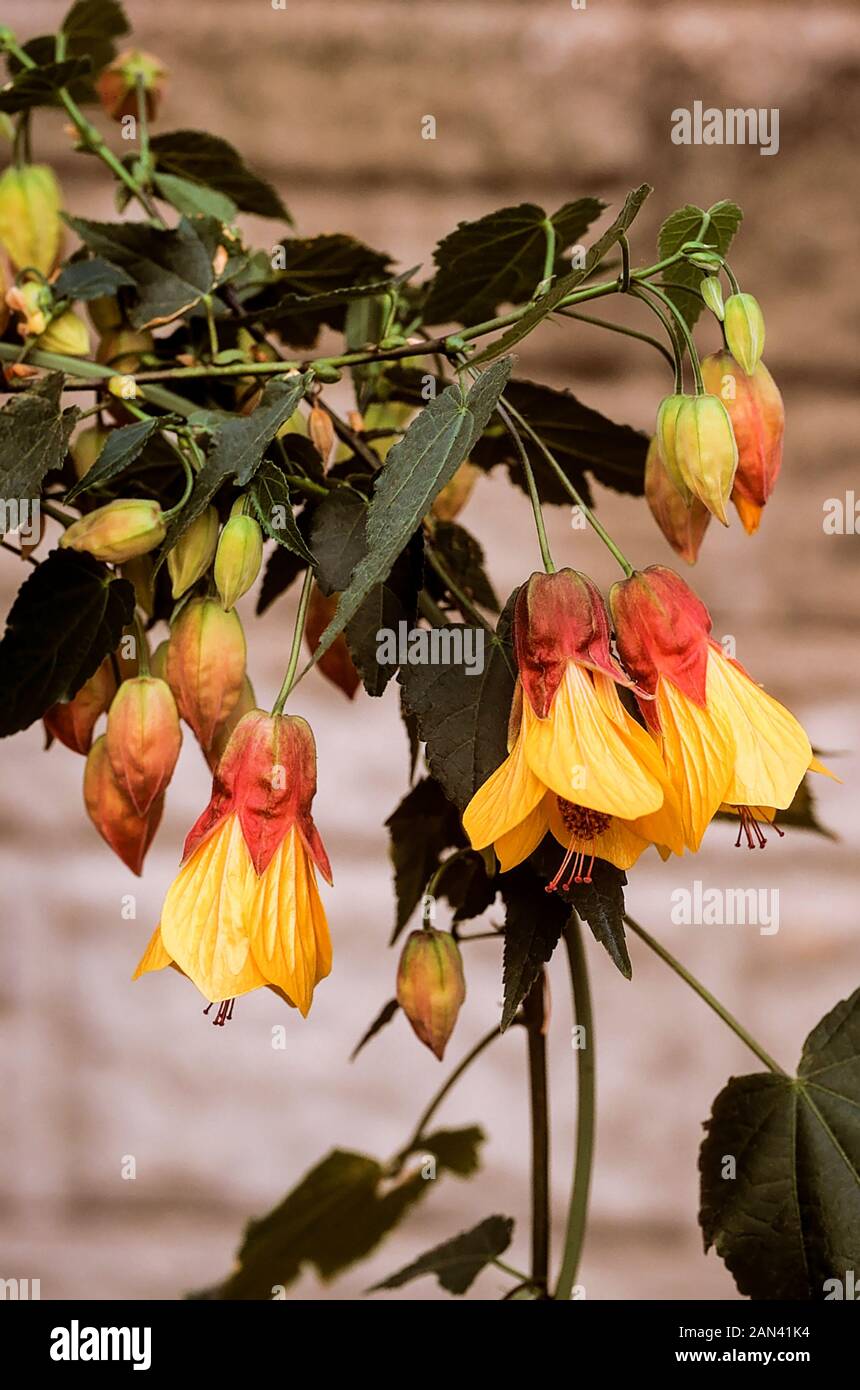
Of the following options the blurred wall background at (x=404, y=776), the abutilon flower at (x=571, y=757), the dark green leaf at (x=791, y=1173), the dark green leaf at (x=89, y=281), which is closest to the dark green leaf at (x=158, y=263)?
the dark green leaf at (x=89, y=281)

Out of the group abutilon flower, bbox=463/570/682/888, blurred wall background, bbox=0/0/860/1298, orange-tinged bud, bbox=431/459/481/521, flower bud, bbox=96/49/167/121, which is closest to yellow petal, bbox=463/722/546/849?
abutilon flower, bbox=463/570/682/888

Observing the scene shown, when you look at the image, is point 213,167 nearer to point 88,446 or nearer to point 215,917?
point 88,446

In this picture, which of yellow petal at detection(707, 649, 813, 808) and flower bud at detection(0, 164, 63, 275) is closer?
yellow petal at detection(707, 649, 813, 808)

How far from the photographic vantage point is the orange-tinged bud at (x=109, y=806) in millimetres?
224

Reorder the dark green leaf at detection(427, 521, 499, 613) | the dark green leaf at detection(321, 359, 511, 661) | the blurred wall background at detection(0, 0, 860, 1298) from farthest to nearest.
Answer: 1. the blurred wall background at detection(0, 0, 860, 1298)
2. the dark green leaf at detection(427, 521, 499, 613)
3. the dark green leaf at detection(321, 359, 511, 661)

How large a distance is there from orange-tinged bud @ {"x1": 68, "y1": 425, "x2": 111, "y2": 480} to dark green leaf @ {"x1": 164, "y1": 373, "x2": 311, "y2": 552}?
56 millimetres

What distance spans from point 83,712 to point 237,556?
63 millimetres

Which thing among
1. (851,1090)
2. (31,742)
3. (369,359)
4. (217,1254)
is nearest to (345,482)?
(369,359)

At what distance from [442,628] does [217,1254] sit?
48cm

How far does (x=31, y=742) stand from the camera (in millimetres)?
551

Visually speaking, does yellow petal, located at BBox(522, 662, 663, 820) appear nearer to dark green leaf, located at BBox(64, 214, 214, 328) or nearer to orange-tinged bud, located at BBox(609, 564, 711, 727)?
orange-tinged bud, located at BBox(609, 564, 711, 727)

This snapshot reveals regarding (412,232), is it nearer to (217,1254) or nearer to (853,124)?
(853,124)

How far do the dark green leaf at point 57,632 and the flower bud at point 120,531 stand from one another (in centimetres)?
2

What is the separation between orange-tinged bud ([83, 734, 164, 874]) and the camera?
224mm
